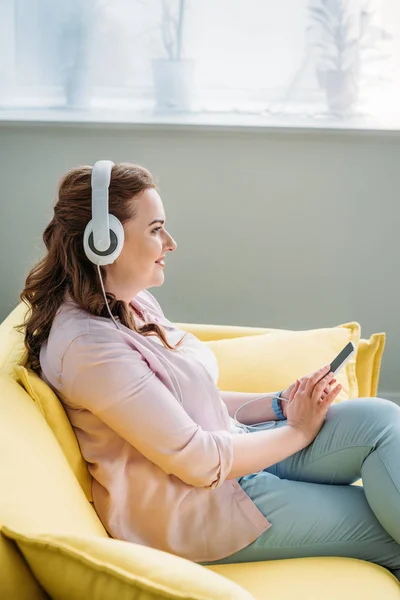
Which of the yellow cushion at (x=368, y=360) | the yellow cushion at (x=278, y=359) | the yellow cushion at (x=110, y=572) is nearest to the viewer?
the yellow cushion at (x=110, y=572)

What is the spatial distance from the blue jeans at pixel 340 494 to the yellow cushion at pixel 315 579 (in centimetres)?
3

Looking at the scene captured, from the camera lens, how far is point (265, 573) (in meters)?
1.29

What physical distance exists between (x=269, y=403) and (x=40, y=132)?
1.39m

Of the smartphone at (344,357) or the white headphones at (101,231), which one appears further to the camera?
the smartphone at (344,357)

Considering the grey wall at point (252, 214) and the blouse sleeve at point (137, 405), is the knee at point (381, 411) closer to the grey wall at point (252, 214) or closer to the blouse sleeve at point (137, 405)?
the blouse sleeve at point (137, 405)

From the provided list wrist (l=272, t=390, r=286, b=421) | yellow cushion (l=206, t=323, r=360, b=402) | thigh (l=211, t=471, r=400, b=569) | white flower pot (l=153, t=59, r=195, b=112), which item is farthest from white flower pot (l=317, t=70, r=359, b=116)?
thigh (l=211, t=471, r=400, b=569)

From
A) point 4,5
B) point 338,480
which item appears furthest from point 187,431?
point 4,5

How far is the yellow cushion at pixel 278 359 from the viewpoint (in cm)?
188

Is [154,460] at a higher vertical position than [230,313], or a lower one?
higher

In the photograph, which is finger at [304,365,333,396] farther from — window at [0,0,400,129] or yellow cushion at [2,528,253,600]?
window at [0,0,400,129]

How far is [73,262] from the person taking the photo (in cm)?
138

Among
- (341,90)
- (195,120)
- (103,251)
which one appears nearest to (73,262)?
(103,251)

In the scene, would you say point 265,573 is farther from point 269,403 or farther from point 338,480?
point 269,403

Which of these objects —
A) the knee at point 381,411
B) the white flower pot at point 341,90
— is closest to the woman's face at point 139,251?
the knee at point 381,411
